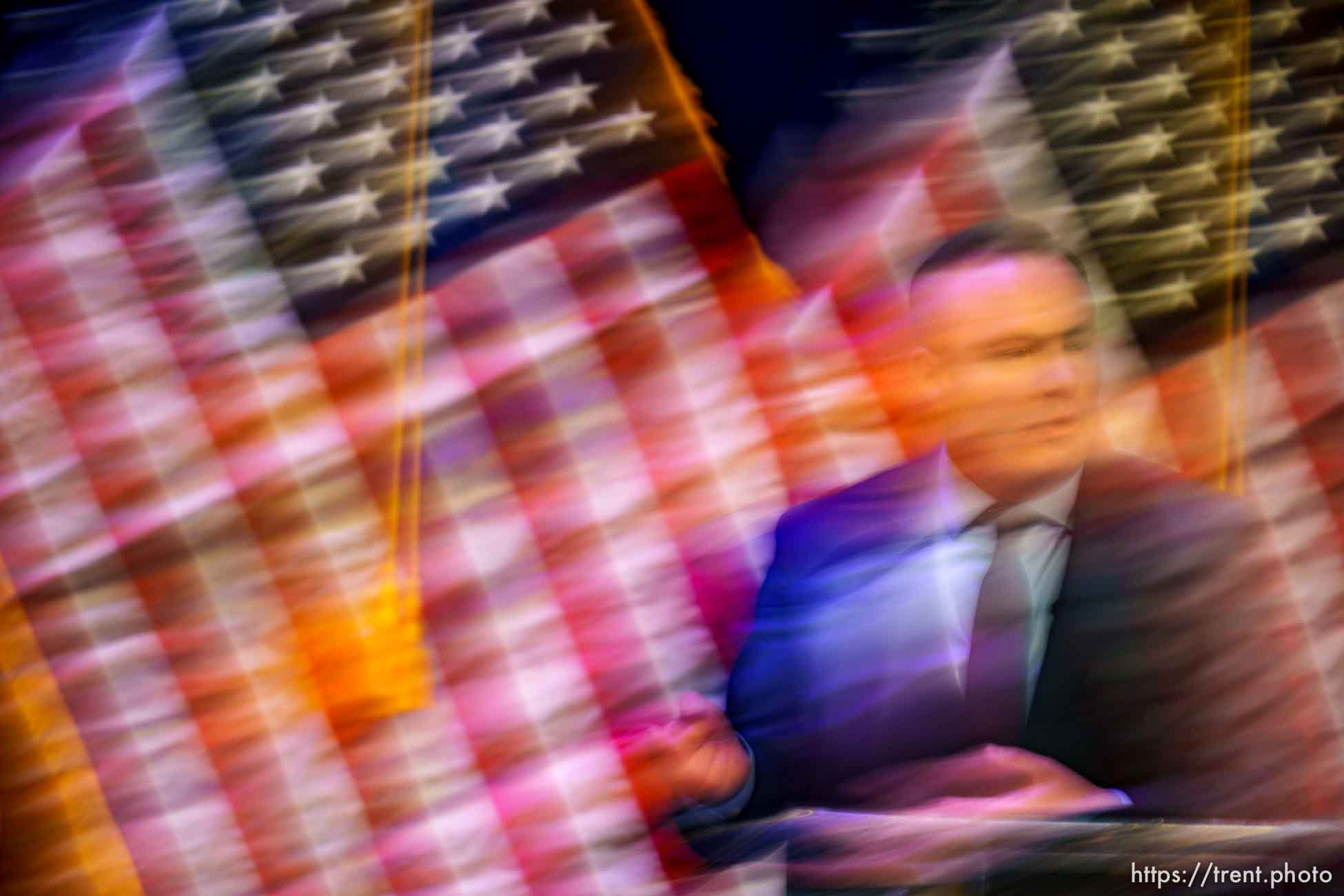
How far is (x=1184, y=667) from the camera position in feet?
3.30

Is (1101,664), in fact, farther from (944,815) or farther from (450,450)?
(450,450)

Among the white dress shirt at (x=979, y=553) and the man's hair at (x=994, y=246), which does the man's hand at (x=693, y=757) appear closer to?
the white dress shirt at (x=979, y=553)

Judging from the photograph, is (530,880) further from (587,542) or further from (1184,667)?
(1184,667)

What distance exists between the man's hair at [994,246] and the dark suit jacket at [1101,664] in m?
0.20

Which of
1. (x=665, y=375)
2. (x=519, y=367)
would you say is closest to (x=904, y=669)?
(x=665, y=375)

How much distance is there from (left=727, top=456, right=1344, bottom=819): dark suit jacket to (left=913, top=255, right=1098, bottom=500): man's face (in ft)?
0.14

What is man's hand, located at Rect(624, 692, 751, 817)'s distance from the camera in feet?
3.33

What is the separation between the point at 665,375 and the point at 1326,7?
33.5 inches

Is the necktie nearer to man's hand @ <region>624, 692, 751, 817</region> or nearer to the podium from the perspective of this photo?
the podium

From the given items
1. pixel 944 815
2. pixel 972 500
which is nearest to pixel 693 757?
pixel 944 815

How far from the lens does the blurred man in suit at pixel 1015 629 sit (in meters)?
1.01

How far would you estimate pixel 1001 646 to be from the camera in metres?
1.02

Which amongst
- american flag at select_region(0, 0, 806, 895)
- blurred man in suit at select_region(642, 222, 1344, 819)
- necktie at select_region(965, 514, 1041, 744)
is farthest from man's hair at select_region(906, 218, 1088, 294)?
necktie at select_region(965, 514, 1041, 744)

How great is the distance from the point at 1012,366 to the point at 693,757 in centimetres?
52
